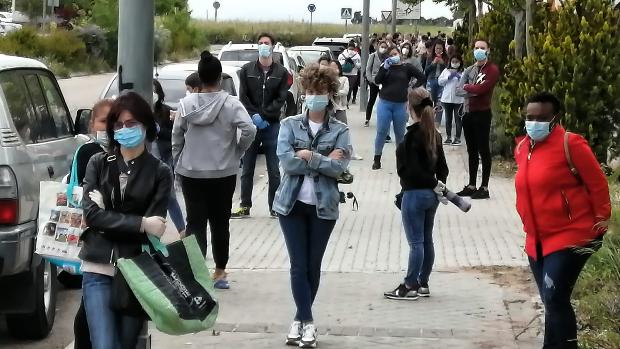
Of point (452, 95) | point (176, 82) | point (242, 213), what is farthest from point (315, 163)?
point (452, 95)

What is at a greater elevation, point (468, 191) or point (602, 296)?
point (602, 296)

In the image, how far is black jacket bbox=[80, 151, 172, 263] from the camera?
18.0ft

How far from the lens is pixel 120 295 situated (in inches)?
214

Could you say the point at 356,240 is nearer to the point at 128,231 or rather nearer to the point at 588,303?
the point at 588,303

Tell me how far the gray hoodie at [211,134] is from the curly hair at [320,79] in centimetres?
149

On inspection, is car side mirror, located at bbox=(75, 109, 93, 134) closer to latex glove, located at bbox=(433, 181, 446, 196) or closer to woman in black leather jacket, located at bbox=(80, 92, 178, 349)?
latex glove, located at bbox=(433, 181, 446, 196)

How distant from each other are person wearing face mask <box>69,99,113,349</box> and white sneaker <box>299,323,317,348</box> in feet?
5.12

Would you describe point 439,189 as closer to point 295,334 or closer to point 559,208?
point 295,334

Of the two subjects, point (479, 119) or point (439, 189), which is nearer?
point (439, 189)

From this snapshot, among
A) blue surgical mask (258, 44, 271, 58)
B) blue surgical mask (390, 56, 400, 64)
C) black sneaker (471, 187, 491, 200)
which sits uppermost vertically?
blue surgical mask (258, 44, 271, 58)

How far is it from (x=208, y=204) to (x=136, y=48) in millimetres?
2906

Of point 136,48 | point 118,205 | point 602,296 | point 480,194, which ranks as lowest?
point 480,194

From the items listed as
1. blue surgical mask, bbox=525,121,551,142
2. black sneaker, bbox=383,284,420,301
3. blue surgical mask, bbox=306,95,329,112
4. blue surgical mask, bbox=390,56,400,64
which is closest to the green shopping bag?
blue surgical mask, bbox=306,95,329,112

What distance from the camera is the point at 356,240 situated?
11.3 m
